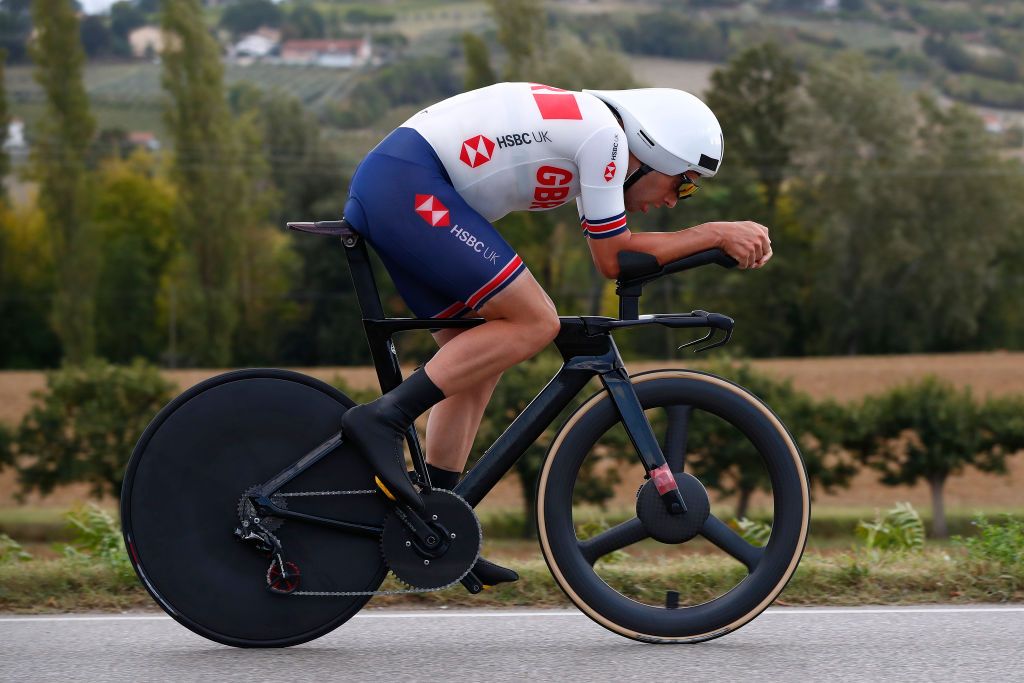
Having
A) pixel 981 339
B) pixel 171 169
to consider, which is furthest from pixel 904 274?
pixel 171 169

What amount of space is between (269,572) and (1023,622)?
93.7 inches

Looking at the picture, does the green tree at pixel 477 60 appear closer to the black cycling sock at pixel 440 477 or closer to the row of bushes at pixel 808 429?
the row of bushes at pixel 808 429

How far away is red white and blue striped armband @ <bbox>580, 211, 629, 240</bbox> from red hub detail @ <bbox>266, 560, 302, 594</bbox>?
1340mm

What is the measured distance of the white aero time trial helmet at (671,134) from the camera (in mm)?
4090

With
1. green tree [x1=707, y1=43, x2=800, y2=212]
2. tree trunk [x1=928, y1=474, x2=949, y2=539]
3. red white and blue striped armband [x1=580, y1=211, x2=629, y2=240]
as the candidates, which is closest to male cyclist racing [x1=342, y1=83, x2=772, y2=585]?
red white and blue striped armband [x1=580, y1=211, x2=629, y2=240]

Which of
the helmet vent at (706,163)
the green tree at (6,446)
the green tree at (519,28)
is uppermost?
the helmet vent at (706,163)

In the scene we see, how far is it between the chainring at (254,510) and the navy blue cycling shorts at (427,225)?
2.62 ft

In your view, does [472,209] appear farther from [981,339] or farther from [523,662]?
[981,339]

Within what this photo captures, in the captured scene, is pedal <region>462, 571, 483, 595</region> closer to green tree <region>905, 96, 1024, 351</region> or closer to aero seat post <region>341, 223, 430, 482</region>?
aero seat post <region>341, 223, 430, 482</region>

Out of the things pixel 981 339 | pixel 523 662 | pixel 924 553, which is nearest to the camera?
pixel 523 662

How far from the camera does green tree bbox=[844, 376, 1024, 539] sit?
100ft

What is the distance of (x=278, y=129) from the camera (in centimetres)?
7756

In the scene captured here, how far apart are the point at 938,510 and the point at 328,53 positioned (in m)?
126

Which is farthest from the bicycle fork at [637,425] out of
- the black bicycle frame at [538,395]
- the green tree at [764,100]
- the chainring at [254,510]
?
the green tree at [764,100]
